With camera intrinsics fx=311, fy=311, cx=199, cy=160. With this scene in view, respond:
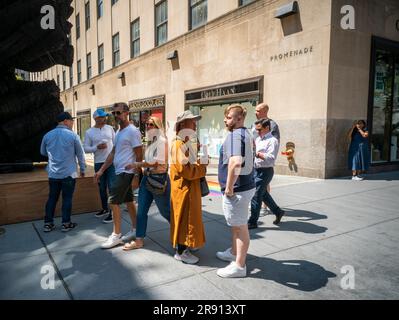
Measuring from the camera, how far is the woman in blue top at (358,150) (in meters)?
8.59

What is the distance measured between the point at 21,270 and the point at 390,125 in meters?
11.3

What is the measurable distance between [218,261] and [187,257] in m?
0.36

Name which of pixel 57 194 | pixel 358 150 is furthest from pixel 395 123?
pixel 57 194

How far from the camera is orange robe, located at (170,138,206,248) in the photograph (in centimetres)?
333

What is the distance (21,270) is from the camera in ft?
11.0

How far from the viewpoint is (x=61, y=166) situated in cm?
457

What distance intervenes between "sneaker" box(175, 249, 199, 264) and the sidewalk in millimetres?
65

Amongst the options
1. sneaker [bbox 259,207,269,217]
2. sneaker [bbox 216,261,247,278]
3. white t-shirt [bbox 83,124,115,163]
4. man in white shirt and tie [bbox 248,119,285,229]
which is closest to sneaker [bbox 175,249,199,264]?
sneaker [bbox 216,261,247,278]

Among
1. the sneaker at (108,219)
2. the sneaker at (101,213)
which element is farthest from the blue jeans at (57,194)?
the sneaker at (101,213)

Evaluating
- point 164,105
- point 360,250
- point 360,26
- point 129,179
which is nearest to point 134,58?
point 164,105

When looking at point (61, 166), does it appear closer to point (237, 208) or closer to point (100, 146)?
point (100, 146)

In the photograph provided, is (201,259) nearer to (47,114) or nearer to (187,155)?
(187,155)

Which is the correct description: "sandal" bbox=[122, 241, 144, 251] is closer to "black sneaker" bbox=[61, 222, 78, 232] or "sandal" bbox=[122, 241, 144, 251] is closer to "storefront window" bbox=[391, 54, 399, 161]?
"black sneaker" bbox=[61, 222, 78, 232]

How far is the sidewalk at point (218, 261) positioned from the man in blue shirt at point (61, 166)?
0.87 feet
